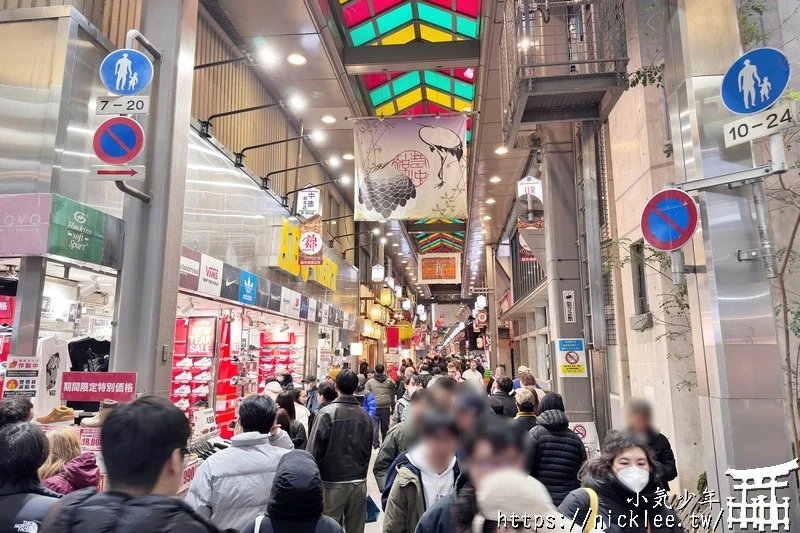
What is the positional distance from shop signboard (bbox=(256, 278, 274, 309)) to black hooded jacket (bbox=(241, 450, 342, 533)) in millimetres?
6976

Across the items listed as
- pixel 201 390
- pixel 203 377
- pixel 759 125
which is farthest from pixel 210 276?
pixel 759 125

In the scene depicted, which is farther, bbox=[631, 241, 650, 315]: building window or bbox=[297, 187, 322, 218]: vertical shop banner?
bbox=[297, 187, 322, 218]: vertical shop banner

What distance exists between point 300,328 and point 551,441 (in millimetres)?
9786

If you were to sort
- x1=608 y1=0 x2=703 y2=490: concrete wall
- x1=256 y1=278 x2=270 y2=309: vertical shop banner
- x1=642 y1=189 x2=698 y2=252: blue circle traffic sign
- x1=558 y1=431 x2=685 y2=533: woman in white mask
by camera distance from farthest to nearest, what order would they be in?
x1=256 y1=278 x2=270 y2=309: vertical shop banner
x1=608 y1=0 x2=703 y2=490: concrete wall
x1=642 y1=189 x2=698 y2=252: blue circle traffic sign
x1=558 y1=431 x2=685 y2=533: woman in white mask

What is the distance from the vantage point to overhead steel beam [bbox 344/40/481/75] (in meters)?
9.02

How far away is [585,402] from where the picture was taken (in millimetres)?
7973

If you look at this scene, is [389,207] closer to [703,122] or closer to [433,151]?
[433,151]

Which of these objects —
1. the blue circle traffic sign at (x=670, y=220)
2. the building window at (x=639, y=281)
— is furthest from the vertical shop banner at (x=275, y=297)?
the blue circle traffic sign at (x=670, y=220)

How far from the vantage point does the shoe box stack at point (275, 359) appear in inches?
413

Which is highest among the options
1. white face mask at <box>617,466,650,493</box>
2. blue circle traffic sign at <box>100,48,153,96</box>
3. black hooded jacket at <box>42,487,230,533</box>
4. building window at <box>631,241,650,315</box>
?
blue circle traffic sign at <box>100,48,153,96</box>

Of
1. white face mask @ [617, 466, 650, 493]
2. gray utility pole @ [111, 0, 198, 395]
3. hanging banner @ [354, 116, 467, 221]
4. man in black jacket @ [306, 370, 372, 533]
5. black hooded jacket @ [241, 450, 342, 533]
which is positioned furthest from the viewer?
hanging banner @ [354, 116, 467, 221]

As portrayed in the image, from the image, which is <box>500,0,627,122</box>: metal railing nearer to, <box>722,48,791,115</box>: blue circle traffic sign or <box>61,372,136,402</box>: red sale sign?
<box>722,48,791,115</box>: blue circle traffic sign

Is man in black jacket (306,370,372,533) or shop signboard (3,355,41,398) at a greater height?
shop signboard (3,355,41,398)

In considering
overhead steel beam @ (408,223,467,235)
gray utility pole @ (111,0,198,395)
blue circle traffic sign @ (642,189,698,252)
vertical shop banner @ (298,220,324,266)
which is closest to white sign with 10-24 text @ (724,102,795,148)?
blue circle traffic sign @ (642,189,698,252)
